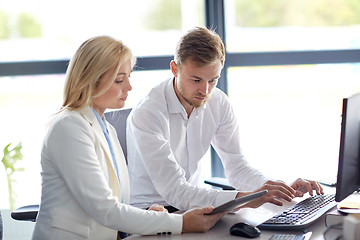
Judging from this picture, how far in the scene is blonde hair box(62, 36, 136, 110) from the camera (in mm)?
1779

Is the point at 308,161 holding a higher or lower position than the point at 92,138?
lower

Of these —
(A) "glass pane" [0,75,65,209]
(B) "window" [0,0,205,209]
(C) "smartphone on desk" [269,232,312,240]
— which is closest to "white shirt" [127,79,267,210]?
(C) "smartphone on desk" [269,232,312,240]

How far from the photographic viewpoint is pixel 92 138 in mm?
1752

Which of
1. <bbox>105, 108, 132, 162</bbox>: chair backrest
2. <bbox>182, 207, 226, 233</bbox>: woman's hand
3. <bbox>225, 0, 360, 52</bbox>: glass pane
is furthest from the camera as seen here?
<bbox>225, 0, 360, 52</bbox>: glass pane

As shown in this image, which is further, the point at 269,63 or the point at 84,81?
the point at 269,63

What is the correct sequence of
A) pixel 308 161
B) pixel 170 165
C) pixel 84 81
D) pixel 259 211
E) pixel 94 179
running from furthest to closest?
pixel 308 161 → pixel 170 165 → pixel 259 211 → pixel 84 81 → pixel 94 179

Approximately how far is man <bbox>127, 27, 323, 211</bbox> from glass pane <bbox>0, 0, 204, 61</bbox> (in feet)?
3.74

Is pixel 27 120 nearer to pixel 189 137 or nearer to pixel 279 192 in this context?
pixel 189 137

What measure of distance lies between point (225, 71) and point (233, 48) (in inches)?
6.9

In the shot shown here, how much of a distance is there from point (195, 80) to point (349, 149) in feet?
2.50

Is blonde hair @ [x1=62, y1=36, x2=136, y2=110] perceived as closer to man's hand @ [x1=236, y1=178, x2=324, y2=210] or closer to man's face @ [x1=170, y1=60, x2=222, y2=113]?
man's face @ [x1=170, y1=60, x2=222, y2=113]

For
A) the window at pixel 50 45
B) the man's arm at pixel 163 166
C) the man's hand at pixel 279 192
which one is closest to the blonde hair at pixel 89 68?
the man's arm at pixel 163 166

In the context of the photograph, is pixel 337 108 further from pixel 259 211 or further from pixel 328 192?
pixel 259 211

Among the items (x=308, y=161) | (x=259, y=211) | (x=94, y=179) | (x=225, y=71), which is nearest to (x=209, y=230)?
(x=259, y=211)
